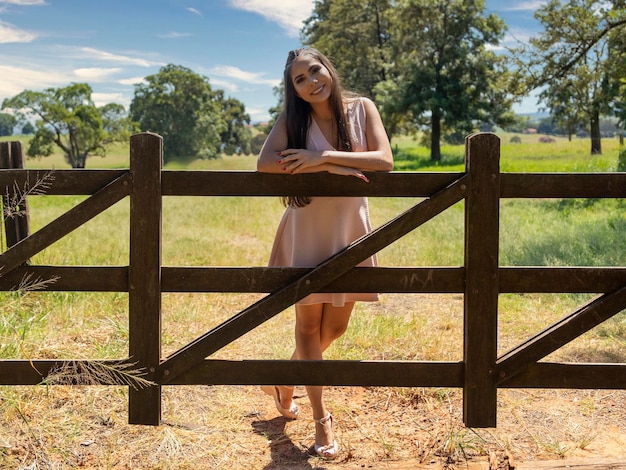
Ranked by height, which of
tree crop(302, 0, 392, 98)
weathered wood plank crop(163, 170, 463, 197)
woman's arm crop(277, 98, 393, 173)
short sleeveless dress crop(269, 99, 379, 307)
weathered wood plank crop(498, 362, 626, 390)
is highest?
tree crop(302, 0, 392, 98)

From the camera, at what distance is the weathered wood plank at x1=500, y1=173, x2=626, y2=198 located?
3.62 meters

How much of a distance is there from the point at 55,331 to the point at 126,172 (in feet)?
10.8

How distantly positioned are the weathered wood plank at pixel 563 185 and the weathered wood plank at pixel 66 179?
2.16 meters

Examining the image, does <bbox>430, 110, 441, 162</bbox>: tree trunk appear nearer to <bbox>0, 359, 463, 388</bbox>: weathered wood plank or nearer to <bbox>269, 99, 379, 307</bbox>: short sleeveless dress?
<bbox>269, 99, 379, 307</bbox>: short sleeveless dress

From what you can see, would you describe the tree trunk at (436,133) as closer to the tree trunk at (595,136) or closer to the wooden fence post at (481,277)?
the tree trunk at (595,136)

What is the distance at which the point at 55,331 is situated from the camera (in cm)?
632

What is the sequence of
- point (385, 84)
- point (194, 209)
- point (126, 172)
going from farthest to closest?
point (385, 84) → point (194, 209) → point (126, 172)

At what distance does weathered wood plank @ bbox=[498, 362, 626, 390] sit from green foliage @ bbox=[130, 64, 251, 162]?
3215 inches

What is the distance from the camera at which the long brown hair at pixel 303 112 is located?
377 cm

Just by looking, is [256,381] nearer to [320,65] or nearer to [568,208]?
[320,65]

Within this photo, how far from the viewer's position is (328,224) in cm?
383

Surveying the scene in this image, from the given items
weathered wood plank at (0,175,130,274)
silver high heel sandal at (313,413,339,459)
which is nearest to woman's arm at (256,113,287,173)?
weathered wood plank at (0,175,130,274)

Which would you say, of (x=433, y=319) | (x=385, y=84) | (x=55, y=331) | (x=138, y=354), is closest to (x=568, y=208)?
(x=433, y=319)

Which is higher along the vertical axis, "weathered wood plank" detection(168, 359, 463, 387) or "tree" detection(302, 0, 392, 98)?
"tree" detection(302, 0, 392, 98)
